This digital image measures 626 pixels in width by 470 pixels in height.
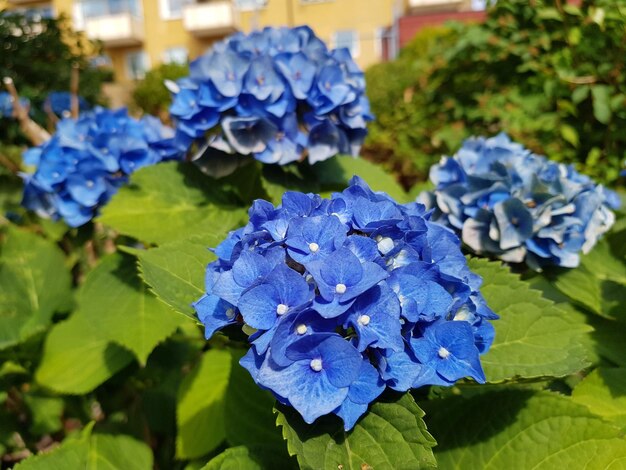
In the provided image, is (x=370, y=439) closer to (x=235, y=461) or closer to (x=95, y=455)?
(x=235, y=461)

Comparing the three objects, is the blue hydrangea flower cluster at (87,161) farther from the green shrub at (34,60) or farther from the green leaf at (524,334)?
the green shrub at (34,60)

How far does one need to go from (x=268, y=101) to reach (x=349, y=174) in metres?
0.42

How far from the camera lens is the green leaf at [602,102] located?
216 centimetres

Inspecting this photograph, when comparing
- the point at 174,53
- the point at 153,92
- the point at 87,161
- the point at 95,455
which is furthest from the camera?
the point at 174,53

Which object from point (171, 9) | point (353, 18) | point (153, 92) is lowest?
point (153, 92)

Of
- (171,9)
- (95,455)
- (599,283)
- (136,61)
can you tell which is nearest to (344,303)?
(95,455)

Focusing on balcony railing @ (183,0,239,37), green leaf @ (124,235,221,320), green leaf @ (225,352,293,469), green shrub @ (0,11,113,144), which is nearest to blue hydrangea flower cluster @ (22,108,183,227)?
green leaf @ (124,235,221,320)

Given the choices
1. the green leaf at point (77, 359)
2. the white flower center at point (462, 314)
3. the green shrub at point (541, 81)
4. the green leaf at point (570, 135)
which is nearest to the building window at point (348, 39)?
the green shrub at point (541, 81)

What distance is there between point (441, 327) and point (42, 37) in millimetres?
3560

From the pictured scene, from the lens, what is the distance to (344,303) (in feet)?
2.19

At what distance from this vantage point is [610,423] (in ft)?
2.97

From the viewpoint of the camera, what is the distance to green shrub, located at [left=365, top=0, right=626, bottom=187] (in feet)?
7.38

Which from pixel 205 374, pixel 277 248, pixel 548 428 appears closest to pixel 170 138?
pixel 205 374

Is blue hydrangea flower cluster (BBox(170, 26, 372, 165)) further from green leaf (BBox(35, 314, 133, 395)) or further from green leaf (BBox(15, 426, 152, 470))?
green leaf (BBox(15, 426, 152, 470))
